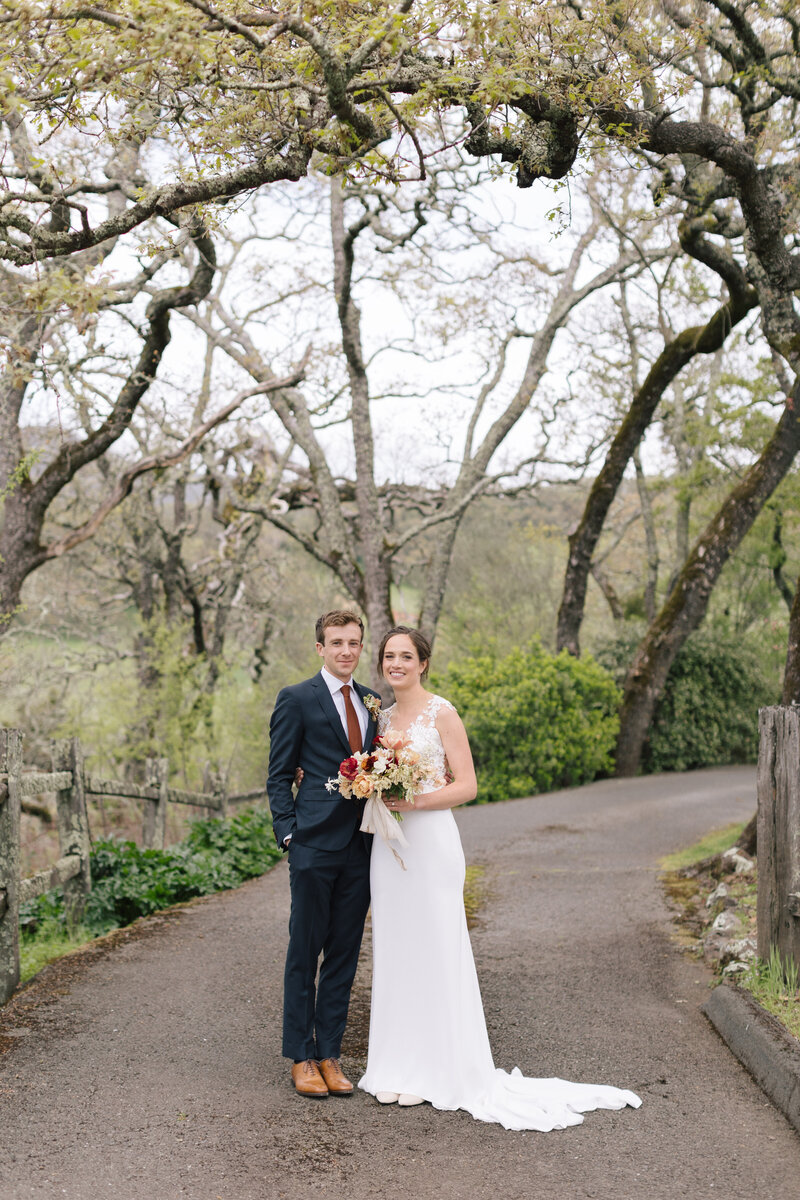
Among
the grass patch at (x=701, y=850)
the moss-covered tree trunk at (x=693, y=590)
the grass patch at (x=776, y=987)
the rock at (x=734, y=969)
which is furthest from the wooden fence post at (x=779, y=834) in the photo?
the moss-covered tree trunk at (x=693, y=590)

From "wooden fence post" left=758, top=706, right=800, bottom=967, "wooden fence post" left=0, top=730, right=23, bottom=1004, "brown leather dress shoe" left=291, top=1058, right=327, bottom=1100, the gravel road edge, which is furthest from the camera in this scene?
"wooden fence post" left=0, top=730, right=23, bottom=1004

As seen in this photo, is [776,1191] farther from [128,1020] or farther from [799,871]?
[128,1020]

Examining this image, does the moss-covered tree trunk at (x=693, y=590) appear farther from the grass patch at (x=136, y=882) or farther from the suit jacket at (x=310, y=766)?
the suit jacket at (x=310, y=766)

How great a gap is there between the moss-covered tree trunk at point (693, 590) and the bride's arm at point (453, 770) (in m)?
11.1

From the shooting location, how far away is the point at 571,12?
27.9 ft

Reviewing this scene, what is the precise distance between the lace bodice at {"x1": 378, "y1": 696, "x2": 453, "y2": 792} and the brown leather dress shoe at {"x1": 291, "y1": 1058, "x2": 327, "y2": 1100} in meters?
1.39

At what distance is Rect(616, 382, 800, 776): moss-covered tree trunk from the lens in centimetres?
1595

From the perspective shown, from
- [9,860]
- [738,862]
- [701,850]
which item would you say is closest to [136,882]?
[9,860]

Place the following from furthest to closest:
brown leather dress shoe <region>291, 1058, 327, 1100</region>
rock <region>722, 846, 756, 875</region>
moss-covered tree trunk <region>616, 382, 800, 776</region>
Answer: moss-covered tree trunk <region>616, 382, 800, 776</region> → rock <region>722, 846, 756, 875</region> → brown leather dress shoe <region>291, 1058, 327, 1100</region>

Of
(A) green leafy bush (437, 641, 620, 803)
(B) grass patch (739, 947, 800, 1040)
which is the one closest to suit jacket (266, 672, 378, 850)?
(B) grass patch (739, 947, 800, 1040)

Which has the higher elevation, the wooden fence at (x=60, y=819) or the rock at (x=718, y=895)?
the wooden fence at (x=60, y=819)

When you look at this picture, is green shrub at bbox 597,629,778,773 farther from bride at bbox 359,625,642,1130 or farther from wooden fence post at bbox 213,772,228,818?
bride at bbox 359,625,642,1130

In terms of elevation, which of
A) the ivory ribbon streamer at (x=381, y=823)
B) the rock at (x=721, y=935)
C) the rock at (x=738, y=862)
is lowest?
the rock at (x=721, y=935)

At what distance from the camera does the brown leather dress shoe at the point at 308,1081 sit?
4.75m
